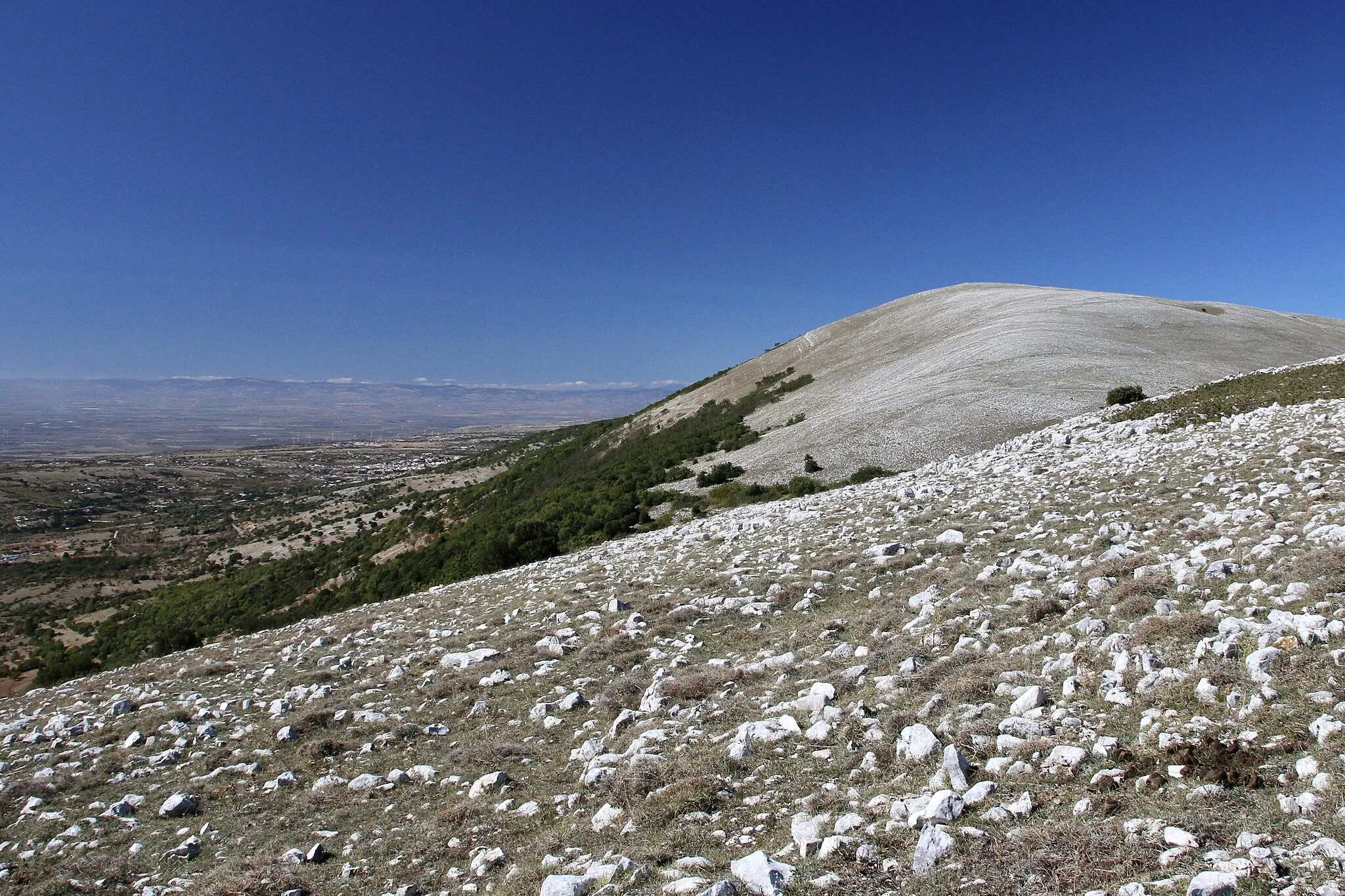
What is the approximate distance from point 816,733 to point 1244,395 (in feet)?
72.7

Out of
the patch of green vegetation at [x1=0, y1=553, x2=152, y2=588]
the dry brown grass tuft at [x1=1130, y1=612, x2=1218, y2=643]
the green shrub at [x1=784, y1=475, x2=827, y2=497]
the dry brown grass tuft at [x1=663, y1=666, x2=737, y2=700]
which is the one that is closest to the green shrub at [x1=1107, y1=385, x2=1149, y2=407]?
the green shrub at [x1=784, y1=475, x2=827, y2=497]

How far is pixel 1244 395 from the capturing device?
20.5 metres

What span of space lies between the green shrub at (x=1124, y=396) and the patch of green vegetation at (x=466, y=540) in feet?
41.5

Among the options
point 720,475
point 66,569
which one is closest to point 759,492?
point 720,475

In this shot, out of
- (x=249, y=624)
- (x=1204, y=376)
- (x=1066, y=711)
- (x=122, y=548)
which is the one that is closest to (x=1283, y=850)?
(x=1066, y=711)

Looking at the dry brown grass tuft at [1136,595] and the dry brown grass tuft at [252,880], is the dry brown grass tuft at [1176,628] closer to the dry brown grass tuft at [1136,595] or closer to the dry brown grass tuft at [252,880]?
the dry brown grass tuft at [1136,595]

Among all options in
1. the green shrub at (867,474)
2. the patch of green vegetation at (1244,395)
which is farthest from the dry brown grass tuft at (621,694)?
the patch of green vegetation at (1244,395)

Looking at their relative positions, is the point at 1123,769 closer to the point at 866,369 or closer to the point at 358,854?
the point at 358,854

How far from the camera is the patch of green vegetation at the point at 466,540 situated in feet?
89.4

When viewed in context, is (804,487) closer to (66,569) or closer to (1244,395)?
(1244,395)

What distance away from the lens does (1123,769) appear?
4.39 meters

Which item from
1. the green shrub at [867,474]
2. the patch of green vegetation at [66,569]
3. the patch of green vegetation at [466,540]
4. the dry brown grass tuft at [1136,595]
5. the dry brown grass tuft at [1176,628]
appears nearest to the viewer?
the dry brown grass tuft at [1176,628]

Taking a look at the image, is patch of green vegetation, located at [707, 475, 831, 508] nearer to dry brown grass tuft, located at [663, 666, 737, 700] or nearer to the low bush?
the low bush

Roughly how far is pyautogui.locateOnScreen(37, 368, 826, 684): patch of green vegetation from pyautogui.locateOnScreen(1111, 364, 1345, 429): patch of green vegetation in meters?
11.1
